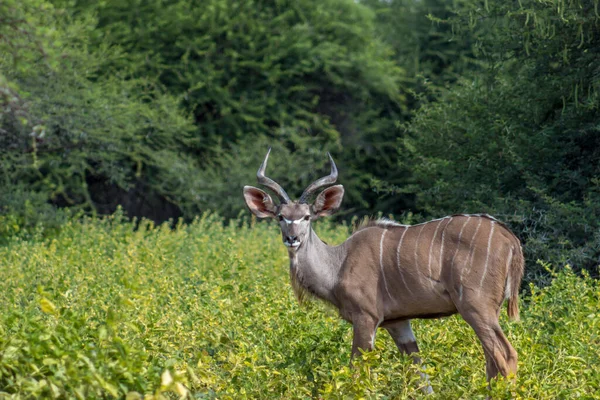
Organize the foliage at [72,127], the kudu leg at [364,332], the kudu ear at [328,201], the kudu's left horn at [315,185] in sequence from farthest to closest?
1. the foliage at [72,127]
2. the kudu ear at [328,201]
3. the kudu's left horn at [315,185]
4. the kudu leg at [364,332]

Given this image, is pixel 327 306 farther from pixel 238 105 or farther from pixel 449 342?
pixel 238 105

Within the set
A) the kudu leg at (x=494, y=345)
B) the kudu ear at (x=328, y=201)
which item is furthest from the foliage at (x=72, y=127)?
the kudu leg at (x=494, y=345)

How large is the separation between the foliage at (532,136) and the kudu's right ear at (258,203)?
283 cm

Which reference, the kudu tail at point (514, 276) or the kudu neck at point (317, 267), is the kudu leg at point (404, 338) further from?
the kudu tail at point (514, 276)

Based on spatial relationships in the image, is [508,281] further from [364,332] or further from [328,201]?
[328,201]

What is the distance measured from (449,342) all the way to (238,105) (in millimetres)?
11592

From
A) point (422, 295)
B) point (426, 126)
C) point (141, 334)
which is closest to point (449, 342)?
point (422, 295)

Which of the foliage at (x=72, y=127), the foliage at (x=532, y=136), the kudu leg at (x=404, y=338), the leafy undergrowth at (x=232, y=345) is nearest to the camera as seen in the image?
the leafy undergrowth at (x=232, y=345)

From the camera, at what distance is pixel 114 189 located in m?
16.0

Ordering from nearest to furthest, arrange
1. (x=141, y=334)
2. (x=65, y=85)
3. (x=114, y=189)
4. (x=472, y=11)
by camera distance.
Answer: (x=141, y=334) → (x=472, y=11) → (x=65, y=85) → (x=114, y=189)

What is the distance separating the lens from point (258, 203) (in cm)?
593

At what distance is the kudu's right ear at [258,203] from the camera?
586 cm

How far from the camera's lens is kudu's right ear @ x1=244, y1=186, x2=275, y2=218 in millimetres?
5859

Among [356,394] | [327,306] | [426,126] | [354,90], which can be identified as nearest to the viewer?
[356,394]
